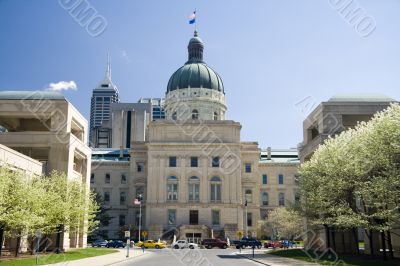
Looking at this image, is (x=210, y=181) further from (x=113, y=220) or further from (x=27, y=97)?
(x=27, y=97)

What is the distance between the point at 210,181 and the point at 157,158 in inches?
455

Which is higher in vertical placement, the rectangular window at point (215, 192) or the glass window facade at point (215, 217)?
the rectangular window at point (215, 192)

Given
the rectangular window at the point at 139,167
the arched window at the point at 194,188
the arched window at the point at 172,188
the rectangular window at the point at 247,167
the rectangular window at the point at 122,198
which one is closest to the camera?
the arched window at the point at 172,188

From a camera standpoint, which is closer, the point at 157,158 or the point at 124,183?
the point at 157,158

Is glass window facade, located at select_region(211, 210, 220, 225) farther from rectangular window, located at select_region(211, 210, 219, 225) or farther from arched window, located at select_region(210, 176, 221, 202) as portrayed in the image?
arched window, located at select_region(210, 176, 221, 202)

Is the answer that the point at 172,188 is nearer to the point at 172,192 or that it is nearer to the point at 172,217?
the point at 172,192

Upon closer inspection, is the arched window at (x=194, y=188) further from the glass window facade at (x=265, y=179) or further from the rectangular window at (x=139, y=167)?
the glass window facade at (x=265, y=179)

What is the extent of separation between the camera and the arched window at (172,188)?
95562 mm

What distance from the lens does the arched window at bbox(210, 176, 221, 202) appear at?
314 feet

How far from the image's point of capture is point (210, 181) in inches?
3782

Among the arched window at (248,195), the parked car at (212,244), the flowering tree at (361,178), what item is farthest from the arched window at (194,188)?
the flowering tree at (361,178)

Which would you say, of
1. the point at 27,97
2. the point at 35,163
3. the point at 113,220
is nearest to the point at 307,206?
the point at 35,163

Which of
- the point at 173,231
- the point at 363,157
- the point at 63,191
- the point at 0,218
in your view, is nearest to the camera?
the point at 0,218

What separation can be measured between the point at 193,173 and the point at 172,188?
16.8ft
